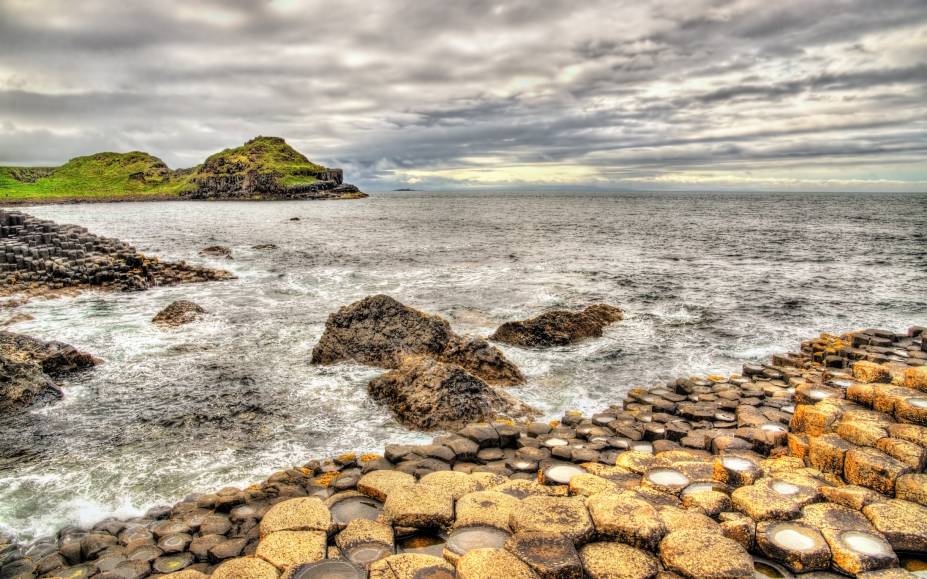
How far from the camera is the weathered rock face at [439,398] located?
11.4m

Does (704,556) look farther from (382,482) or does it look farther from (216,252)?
(216,252)

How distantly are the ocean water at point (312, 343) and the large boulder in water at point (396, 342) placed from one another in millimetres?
704

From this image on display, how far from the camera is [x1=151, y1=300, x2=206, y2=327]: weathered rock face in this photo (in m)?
19.2

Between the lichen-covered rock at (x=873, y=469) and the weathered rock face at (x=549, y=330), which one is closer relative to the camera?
the lichen-covered rock at (x=873, y=469)

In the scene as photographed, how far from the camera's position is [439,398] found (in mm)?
11641

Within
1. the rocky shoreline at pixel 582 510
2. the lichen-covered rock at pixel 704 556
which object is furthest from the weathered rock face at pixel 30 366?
the lichen-covered rock at pixel 704 556

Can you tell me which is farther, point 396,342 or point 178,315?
point 178,315

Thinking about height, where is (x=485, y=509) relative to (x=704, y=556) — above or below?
below

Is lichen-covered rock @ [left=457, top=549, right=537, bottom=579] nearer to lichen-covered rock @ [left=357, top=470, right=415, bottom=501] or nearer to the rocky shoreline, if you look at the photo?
the rocky shoreline

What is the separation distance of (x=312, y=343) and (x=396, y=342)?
12.1 feet

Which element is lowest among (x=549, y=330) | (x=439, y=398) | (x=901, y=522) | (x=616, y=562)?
(x=439, y=398)

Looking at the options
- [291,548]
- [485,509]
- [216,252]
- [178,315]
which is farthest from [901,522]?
[216,252]

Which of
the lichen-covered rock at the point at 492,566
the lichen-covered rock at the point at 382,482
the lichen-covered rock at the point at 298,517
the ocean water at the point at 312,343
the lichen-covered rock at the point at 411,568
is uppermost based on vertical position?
the lichen-covered rock at the point at 492,566

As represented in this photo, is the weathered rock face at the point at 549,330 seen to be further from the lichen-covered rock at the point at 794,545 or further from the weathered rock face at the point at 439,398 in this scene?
the lichen-covered rock at the point at 794,545
